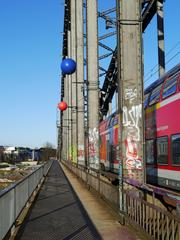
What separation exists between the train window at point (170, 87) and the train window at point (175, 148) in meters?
1.27

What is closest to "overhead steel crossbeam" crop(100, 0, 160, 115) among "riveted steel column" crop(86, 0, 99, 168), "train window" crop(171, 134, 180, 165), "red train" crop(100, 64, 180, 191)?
"riveted steel column" crop(86, 0, 99, 168)

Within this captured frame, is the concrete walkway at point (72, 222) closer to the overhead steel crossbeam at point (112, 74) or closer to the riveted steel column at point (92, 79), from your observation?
the riveted steel column at point (92, 79)

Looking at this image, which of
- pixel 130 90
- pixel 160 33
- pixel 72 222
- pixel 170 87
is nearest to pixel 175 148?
pixel 170 87

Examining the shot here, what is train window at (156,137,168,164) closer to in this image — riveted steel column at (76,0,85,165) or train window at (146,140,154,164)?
train window at (146,140,154,164)

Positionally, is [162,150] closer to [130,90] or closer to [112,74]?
[130,90]

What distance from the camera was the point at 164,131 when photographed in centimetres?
1223

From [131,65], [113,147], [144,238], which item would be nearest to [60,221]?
[144,238]

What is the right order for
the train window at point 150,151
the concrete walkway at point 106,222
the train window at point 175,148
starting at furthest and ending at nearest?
the train window at point 150,151, the train window at point 175,148, the concrete walkway at point 106,222

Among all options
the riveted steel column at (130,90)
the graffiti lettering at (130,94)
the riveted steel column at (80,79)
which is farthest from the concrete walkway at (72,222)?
the riveted steel column at (80,79)

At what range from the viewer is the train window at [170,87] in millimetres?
11716

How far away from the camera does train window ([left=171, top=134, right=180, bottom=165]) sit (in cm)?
1112

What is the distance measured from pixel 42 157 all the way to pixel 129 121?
125684 millimetres

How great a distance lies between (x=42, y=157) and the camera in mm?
135375

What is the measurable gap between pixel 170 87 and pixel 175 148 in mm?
1804
